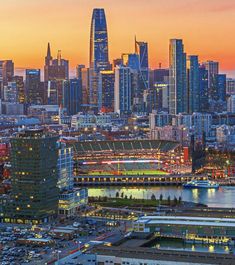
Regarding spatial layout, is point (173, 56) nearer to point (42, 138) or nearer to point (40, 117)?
point (40, 117)

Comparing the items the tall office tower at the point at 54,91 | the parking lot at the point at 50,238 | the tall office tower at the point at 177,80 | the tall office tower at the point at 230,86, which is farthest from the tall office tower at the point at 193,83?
the parking lot at the point at 50,238

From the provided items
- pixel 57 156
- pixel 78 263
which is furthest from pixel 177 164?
pixel 78 263

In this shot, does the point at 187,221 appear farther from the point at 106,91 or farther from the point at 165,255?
the point at 106,91

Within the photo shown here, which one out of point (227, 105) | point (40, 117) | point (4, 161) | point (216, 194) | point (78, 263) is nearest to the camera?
point (78, 263)

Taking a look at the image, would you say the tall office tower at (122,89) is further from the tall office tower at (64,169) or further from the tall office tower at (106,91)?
the tall office tower at (64,169)

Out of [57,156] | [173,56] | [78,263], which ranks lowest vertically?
[78,263]

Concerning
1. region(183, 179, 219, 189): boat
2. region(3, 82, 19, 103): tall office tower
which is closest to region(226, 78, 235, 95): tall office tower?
region(3, 82, 19, 103): tall office tower

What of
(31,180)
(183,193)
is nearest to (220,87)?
A: (183,193)
